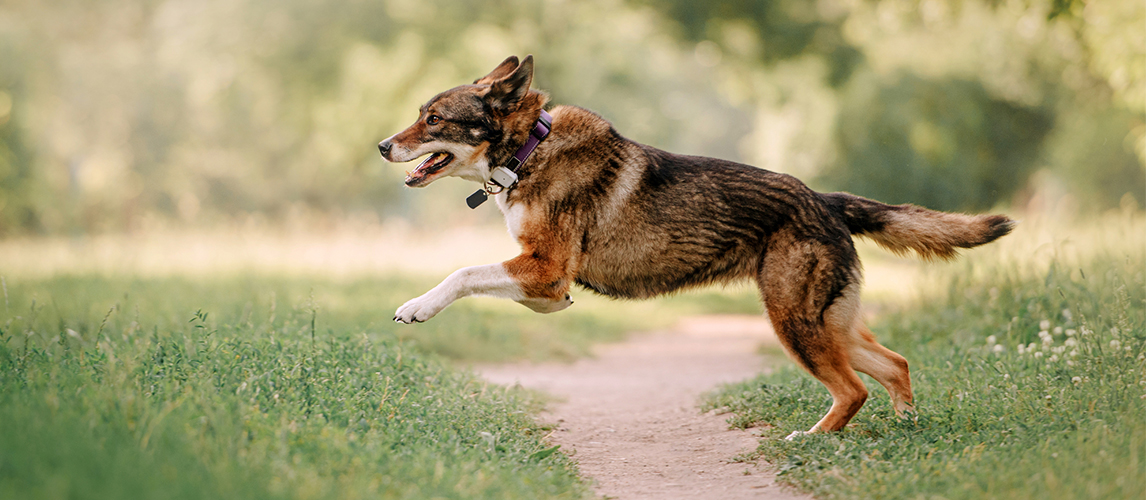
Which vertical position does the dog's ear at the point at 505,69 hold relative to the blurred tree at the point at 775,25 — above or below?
below

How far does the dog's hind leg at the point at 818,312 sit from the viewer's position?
5074 millimetres

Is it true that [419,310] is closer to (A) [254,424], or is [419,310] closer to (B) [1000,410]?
(A) [254,424]

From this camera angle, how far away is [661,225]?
5.35 m

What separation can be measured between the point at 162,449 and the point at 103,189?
1360 inches

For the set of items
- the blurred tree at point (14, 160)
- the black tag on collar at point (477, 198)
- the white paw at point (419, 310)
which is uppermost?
the blurred tree at point (14, 160)

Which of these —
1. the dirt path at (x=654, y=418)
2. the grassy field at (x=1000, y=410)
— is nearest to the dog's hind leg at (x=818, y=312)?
the grassy field at (x=1000, y=410)

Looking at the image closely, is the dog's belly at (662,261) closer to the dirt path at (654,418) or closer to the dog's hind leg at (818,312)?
the dog's hind leg at (818,312)

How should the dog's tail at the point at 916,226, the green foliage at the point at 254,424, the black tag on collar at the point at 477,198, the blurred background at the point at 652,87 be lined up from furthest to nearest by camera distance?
the blurred background at the point at 652,87, the black tag on collar at the point at 477,198, the dog's tail at the point at 916,226, the green foliage at the point at 254,424

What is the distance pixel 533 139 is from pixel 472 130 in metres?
0.41

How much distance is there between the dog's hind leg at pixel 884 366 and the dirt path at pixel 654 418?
871 millimetres

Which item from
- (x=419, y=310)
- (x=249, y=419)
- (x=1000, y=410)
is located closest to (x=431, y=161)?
(x=419, y=310)

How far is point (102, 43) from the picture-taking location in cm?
3641

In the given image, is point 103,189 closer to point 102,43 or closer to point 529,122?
point 102,43

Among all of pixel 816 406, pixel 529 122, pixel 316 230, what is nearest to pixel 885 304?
pixel 816 406
